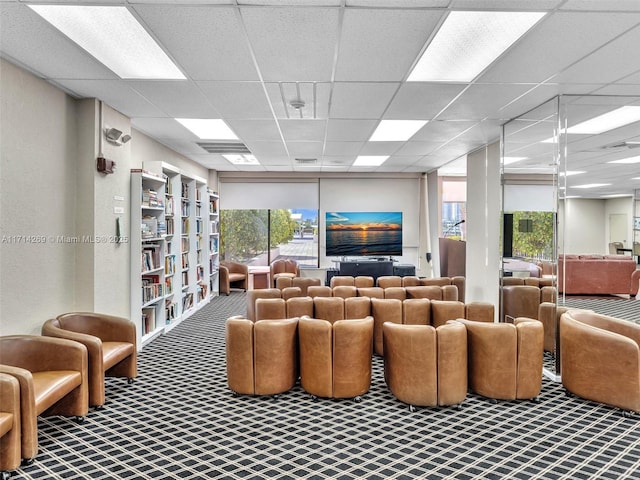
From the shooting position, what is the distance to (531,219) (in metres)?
4.97

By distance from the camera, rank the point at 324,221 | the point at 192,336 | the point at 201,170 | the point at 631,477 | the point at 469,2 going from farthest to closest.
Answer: the point at 324,221 → the point at 201,170 → the point at 192,336 → the point at 631,477 → the point at 469,2

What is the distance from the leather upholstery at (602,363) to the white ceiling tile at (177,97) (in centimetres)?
427

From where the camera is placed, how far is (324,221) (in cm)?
1035

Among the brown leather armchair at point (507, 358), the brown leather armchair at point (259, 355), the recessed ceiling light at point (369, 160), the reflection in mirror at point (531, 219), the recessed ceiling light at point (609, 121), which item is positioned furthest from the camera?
the recessed ceiling light at point (369, 160)

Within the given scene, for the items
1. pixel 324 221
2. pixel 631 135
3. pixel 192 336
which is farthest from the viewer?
pixel 324 221

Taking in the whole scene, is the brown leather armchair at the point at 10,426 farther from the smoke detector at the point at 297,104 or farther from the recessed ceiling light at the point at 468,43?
the recessed ceiling light at the point at 468,43

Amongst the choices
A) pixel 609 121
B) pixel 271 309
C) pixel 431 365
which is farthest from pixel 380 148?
pixel 431 365

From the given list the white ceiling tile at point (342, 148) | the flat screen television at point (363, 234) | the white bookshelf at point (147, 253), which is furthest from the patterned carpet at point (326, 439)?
the flat screen television at point (363, 234)

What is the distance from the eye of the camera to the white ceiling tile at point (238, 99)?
386 cm

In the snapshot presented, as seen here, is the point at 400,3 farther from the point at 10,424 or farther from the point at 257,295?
the point at 257,295

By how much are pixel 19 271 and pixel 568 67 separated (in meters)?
4.93

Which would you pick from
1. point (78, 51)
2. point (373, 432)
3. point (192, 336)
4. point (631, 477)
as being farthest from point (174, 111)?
point (631, 477)

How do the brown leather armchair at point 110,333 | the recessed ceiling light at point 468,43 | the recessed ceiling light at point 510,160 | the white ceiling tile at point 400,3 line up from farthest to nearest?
1. the recessed ceiling light at point 510,160
2. the brown leather armchair at point 110,333
3. the recessed ceiling light at point 468,43
4. the white ceiling tile at point 400,3

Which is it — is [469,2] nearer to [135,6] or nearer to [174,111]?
[135,6]
